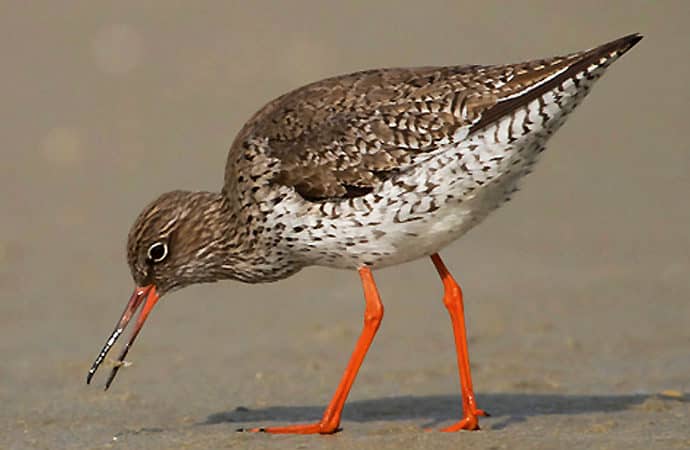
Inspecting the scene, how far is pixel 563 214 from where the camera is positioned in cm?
1475

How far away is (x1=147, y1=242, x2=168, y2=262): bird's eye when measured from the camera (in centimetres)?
974

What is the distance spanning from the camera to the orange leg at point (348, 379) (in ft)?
29.7

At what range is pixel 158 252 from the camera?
977cm

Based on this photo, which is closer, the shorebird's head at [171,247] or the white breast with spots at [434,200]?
the white breast with spots at [434,200]

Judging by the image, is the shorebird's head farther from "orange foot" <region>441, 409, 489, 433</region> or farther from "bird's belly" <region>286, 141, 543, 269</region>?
"orange foot" <region>441, 409, 489, 433</region>

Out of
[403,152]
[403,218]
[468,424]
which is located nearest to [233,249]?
[403,218]

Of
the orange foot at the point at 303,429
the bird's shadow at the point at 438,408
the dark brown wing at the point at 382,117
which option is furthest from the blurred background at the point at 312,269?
the dark brown wing at the point at 382,117

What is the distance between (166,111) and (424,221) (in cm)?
813

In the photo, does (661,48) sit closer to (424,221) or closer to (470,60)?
(470,60)

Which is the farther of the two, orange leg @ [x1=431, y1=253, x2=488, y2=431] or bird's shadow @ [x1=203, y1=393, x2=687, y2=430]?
bird's shadow @ [x1=203, y1=393, x2=687, y2=430]

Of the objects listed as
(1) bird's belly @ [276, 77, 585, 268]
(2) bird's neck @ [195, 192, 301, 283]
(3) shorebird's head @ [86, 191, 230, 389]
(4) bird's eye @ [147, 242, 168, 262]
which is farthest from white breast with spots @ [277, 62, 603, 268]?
(4) bird's eye @ [147, 242, 168, 262]

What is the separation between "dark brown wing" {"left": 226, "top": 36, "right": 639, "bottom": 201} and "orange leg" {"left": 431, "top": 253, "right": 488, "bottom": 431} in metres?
1.09

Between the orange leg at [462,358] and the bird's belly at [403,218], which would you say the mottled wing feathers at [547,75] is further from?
the orange leg at [462,358]

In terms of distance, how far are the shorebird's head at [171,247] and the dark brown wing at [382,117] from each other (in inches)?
19.9
